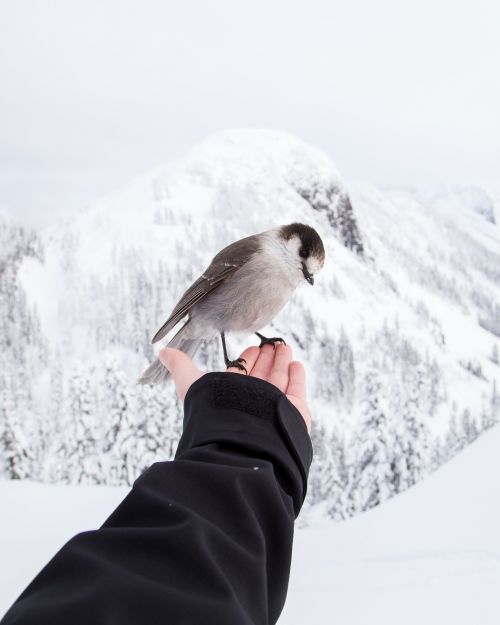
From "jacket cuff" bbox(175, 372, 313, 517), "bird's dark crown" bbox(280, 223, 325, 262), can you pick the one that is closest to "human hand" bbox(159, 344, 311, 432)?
"jacket cuff" bbox(175, 372, 313, 517)

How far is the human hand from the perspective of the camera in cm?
209

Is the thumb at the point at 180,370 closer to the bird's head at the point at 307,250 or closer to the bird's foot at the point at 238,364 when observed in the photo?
the bird's foot at the point at 238,364

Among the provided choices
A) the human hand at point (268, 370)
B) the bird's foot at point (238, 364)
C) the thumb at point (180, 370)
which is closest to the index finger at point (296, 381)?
the human hand at point (268, 370)

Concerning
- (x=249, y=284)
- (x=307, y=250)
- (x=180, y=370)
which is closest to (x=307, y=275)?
(x=307, y=250)

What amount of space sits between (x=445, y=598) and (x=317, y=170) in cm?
5731

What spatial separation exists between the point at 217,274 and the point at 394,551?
2600 mm

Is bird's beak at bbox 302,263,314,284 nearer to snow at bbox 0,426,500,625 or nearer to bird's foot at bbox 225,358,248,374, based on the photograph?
bird's foot at bbox 225,358,248,374

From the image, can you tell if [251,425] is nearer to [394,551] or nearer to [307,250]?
[307,250]

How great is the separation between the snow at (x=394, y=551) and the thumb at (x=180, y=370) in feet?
5.67

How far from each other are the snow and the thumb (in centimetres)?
173

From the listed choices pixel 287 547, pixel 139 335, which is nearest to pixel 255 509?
pixel 287 547

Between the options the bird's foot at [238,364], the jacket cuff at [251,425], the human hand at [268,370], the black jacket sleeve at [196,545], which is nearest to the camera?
the black jacket sleeve at [196,545]

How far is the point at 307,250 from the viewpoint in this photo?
2490 millimetres

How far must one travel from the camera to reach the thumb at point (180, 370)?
2146 millimetres
